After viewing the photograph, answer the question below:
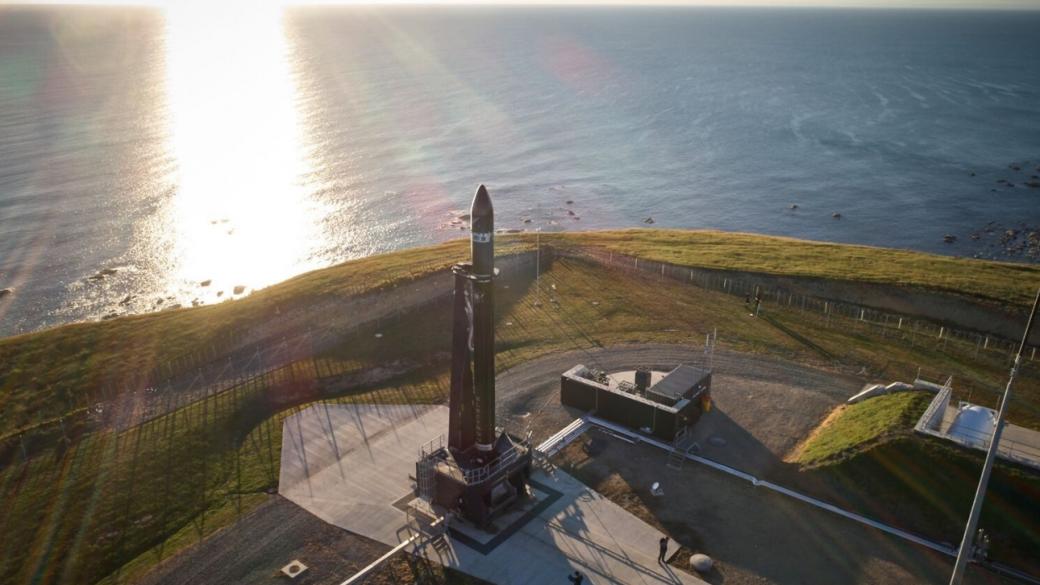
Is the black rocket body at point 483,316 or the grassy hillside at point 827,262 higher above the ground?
the black rocket body at point 483,316

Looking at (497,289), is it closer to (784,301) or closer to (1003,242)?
(784,301)

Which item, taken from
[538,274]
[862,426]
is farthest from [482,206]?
[538,274]

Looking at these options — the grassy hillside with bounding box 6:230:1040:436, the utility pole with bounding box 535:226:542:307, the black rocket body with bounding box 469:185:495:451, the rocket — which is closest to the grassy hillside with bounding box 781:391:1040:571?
the black rocket body with bounding box 469:185:495:451

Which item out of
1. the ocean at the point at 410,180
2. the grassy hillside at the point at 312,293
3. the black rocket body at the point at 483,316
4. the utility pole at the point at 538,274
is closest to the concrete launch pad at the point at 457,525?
the black rocket body at the point at 483,316

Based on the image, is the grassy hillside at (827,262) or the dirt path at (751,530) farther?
the grassy hillside at (827,262)

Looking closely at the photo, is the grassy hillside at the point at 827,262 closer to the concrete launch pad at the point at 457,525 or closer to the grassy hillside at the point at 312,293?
the grassy hillside at the point at 312,293

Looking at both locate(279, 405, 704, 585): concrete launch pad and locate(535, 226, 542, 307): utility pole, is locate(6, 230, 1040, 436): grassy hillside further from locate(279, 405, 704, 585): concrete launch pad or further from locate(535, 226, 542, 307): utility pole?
locate(279, 405, 704, 585): concrete launch pad
